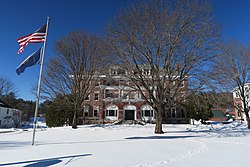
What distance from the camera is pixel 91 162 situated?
17.5 feet

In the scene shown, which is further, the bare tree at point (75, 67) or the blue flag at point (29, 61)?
the bare tree at point (75, 67)

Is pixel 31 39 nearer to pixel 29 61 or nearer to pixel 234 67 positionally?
pixel 29 61

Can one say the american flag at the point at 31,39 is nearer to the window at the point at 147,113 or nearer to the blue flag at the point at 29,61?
the blue flag at the point at 29,61

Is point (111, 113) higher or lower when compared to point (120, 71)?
lower

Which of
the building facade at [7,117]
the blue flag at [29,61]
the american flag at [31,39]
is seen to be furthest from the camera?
the building facade at [7,117]

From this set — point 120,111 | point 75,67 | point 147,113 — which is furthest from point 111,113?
point 75,67

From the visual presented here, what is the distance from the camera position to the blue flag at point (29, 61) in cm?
865

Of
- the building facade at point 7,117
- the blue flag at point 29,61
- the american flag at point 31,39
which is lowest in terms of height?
the building facade at point 7,117

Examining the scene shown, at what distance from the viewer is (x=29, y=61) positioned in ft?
29.1

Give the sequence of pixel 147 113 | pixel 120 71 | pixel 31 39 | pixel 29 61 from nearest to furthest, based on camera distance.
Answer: pixel 29 61 → pixel 31 39 → pixel 120 71 → pixel 147 113

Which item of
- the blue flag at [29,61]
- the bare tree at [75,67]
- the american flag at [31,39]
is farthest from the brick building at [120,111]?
the blue flag at [29,61]

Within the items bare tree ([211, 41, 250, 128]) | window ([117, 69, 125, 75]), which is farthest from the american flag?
bare tree ([211, 41, 250, 128])

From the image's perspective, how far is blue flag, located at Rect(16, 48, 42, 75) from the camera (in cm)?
865

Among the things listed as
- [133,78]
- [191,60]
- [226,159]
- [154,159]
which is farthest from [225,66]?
[154,159]
